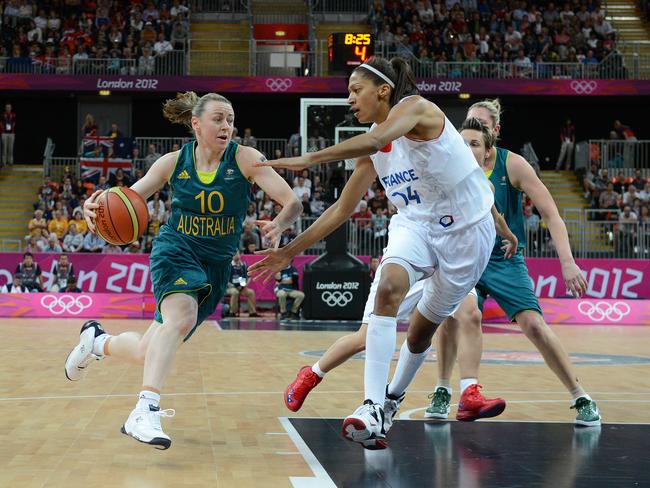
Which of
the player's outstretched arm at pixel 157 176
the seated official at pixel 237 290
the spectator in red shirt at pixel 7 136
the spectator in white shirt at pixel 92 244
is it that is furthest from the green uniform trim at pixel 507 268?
the spectator in red shirt at pixel 7 136

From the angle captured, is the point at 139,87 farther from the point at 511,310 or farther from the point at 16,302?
the point at 511,310

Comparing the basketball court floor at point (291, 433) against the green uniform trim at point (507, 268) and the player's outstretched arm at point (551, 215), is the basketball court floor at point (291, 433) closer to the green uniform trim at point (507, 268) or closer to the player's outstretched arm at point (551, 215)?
the green uniform trim at point (507, 268)

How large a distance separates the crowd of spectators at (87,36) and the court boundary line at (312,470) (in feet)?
74.4

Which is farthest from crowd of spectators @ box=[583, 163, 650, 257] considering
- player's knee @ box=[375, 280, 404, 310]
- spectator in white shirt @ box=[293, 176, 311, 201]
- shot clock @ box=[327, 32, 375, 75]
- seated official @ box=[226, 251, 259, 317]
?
player's knee @ box=[375, 280, 404, 310]

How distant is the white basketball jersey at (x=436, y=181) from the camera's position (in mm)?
5102

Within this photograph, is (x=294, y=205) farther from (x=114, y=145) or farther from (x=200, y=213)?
(x=114, y=145)

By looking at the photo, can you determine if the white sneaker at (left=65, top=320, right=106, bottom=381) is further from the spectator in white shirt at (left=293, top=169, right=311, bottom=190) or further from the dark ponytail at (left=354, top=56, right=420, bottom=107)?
the spectator in white shirt at (left=293, top=169, right=311, bottom=190)

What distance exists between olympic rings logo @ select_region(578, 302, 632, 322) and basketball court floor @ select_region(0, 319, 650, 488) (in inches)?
324

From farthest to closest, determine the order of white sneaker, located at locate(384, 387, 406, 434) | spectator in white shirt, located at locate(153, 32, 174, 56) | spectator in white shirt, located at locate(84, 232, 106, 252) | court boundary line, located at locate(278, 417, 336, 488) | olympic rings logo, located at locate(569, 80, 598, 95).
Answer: spectator in white shirt, located at locate(153, 32, 174, 56) → olympic rings logo, located at locate(569, 80, 598, 95) → spectator in white shirt, located at locate(84, 232, 106, 252) → white sneaker, located at locate(384, 387, 406, 434) → court boundary line, located at locate(278, 417, 336, 488)

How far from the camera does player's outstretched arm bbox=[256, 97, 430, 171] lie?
4.26m

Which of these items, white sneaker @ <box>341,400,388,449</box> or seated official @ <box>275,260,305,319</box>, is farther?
seated official @ <box>275,260,305,319</box>

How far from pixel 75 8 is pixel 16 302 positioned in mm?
13917

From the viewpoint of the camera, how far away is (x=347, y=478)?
4.57 meters

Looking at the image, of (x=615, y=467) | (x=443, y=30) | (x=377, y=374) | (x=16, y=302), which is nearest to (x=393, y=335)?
(x=377, y=374)
